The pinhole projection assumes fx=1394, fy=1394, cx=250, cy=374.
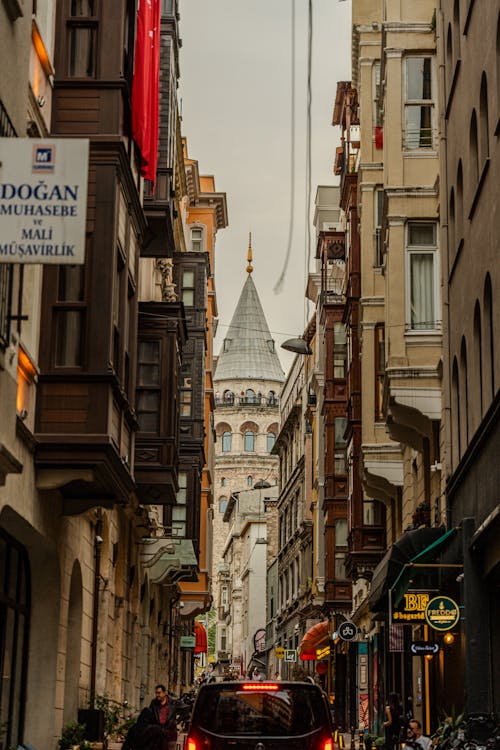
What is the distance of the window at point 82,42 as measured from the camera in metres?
19.5

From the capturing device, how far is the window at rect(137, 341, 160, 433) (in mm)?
29734

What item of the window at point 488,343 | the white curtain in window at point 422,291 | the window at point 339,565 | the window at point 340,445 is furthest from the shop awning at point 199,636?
the window at point 488,343

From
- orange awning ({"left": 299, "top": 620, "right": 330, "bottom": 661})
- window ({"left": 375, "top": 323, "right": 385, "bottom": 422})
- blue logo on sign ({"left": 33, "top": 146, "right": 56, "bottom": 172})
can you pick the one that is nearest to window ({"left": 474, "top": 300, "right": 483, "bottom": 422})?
blue logo on sign ({"left": 33, "top": 146, "right": 56, "bottom": 172})

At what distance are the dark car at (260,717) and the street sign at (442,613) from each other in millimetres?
7627

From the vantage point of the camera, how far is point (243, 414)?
184625mm

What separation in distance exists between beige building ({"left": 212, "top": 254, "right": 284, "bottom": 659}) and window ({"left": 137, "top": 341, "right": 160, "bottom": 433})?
5767 inches

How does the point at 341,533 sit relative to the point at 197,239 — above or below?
below

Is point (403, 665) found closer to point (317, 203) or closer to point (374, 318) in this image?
point (374, 318)

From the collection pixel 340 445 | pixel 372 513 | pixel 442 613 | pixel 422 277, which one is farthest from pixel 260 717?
pixel 340 445

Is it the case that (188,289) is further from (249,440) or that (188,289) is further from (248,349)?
(248,349)

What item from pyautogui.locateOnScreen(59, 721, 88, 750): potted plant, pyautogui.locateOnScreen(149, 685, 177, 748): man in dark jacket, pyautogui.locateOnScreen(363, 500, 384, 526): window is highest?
pyautogui.locateOnScreen(363, 500, 384, 526): window

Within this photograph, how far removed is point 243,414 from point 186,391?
135 metres

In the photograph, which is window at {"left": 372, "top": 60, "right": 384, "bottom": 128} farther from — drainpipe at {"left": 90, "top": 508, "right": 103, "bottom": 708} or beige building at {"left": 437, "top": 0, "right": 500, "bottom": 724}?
drainpipe at {"left": 90, "top": 508, "right": 103, "bottom": 708}

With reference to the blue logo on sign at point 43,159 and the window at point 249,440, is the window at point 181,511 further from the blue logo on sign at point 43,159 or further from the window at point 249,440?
the window at point 249,440
